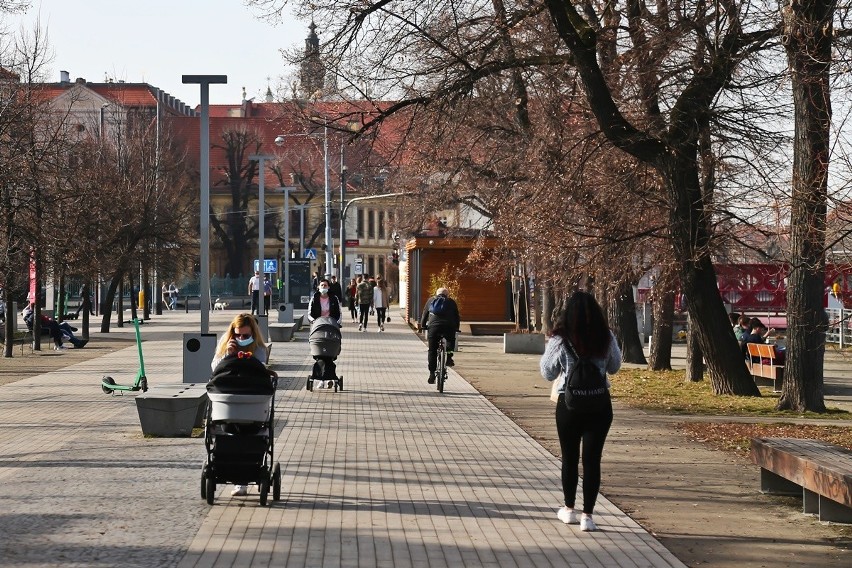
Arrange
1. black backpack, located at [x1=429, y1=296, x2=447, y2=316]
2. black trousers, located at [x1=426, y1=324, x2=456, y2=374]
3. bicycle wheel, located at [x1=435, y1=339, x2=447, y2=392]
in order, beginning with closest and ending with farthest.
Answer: bicycle wheel, located at [x1=435, y1=339, x2=447, y2=392] < black trousers, located at [x1=426, y1=324, x2=456, y2=374] < black backpack, located at [x1=429, y1=296, x2=447, y2=316]

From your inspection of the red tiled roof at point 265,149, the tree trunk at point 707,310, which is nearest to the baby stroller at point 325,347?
the tree trunk at point 707,310

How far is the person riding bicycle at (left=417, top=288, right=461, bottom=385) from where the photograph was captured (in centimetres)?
2281

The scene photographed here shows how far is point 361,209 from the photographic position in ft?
415

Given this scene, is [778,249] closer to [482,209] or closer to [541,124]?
[541,124]

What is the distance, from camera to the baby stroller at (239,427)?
9.88 metres

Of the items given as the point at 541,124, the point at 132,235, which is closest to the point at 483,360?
the point at 541,124

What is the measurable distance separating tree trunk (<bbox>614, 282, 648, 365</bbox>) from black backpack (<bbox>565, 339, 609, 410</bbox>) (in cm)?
2168

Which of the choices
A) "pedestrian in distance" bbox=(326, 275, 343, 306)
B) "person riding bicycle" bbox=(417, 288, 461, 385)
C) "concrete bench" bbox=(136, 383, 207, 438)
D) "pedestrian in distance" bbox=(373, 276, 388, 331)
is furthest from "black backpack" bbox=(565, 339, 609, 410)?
"pedestrian in distance" bbox=(373, 276, 388, 331)

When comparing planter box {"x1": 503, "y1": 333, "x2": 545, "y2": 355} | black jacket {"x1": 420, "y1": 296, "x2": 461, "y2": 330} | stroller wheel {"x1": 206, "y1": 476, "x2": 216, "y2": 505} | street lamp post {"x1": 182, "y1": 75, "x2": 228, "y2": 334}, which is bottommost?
stroller wheel {"x1": 206, "y1": 476, "x2": 216, "y2": 505}

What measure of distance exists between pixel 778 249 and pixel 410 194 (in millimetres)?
21124

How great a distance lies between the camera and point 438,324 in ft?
75.2

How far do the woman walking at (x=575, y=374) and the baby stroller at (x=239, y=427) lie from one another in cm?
206

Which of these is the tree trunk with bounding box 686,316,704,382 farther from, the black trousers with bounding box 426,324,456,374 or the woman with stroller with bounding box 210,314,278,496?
the woman with stroller with bounding box 210,314,278,496

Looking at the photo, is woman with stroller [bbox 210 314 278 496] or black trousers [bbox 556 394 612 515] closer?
black trousers [bbox 556 394 612 515]
